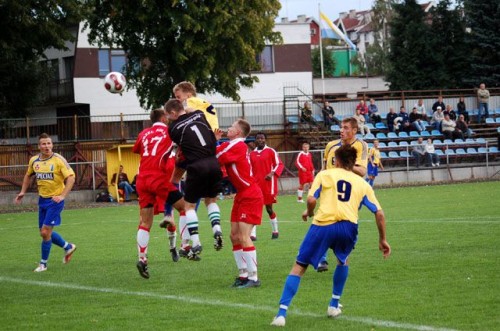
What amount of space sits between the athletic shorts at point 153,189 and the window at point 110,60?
4308cm

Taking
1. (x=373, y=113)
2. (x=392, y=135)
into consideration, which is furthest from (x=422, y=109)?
(x=392, y=135)

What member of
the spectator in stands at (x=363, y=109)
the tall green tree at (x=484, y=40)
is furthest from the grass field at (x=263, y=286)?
the tall green tree at (x=484, y=40)

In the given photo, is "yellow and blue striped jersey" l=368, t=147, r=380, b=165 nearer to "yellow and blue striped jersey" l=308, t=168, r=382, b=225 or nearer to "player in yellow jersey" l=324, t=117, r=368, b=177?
"player in yellow jersey" l=324, t=117, r=368, b=177

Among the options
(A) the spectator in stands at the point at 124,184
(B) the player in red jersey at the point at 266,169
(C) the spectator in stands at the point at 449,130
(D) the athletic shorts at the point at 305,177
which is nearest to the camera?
(B) the player in red jersey at the point at 266,169

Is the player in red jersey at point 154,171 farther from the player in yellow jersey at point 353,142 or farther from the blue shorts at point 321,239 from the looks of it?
the blue shorts at point 321,239

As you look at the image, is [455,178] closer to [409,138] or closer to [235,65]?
[409,138]

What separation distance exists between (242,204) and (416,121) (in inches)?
1320

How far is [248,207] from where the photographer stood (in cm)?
1212

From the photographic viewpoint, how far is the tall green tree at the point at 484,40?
60.3m

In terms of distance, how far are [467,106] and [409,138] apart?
660 centimetres

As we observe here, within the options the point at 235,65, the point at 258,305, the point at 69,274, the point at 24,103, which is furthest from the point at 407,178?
the point at 258,305

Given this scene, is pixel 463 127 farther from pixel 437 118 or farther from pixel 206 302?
pixel 206 302

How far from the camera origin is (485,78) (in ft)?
199

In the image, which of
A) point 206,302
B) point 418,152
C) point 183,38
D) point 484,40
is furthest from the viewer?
point 484,40
